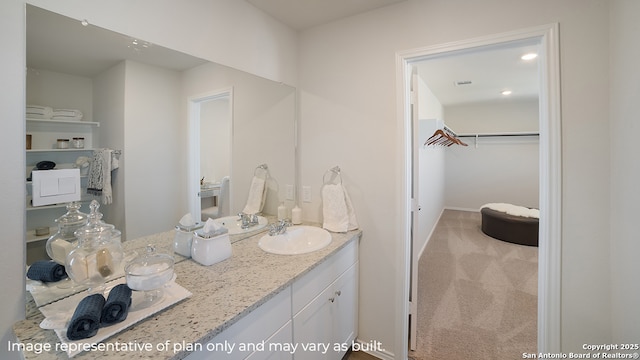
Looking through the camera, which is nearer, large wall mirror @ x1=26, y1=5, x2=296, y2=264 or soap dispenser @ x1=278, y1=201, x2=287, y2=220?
large wall mirror @ x1=26, y1=5, x2=296, y2=264

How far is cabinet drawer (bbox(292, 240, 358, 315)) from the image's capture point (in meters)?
1.30

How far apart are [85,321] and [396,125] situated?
1759 mm

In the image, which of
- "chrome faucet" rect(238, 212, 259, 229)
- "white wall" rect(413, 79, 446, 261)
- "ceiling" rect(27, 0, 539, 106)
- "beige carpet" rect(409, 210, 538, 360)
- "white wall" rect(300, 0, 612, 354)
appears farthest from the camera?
"white wall" rect(413, 79, 446, 261)

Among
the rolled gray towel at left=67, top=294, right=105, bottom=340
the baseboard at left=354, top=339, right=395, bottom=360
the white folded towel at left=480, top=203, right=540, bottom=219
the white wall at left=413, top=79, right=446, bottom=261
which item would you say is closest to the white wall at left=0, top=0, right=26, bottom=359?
the rolled gray towel at left=67, top=294, right=105, bottom=340

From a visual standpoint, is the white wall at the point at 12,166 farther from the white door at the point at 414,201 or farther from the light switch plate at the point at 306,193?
the white door at the point at 414,201

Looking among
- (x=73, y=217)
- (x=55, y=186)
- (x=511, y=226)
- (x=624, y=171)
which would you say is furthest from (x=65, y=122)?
(x=511, y=226)

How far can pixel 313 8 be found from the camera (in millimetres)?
1760

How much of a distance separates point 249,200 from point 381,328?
136 cm

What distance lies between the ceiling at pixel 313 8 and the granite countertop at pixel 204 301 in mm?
1610

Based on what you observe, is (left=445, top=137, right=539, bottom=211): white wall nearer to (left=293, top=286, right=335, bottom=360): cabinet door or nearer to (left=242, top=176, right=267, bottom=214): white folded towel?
(left=242, top=176, right=267, bottom=214): white folded towel

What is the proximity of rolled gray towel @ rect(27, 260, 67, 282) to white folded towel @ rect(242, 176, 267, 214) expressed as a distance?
99 centimetres

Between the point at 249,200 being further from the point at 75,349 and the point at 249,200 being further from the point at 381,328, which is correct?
the point at 381,328

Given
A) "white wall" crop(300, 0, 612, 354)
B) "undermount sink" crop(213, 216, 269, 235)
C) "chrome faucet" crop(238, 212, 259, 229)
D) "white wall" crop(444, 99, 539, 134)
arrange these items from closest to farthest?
"white wall" crop(300, 0, 612, 354), "undermount sink" crop(213, 216, 269, 235), "chrome faucet" crop(238, 212, 259, 229), "white wall" crop(444, 99, 539, 134)

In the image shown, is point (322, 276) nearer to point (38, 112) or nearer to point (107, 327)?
point (107, 327)
